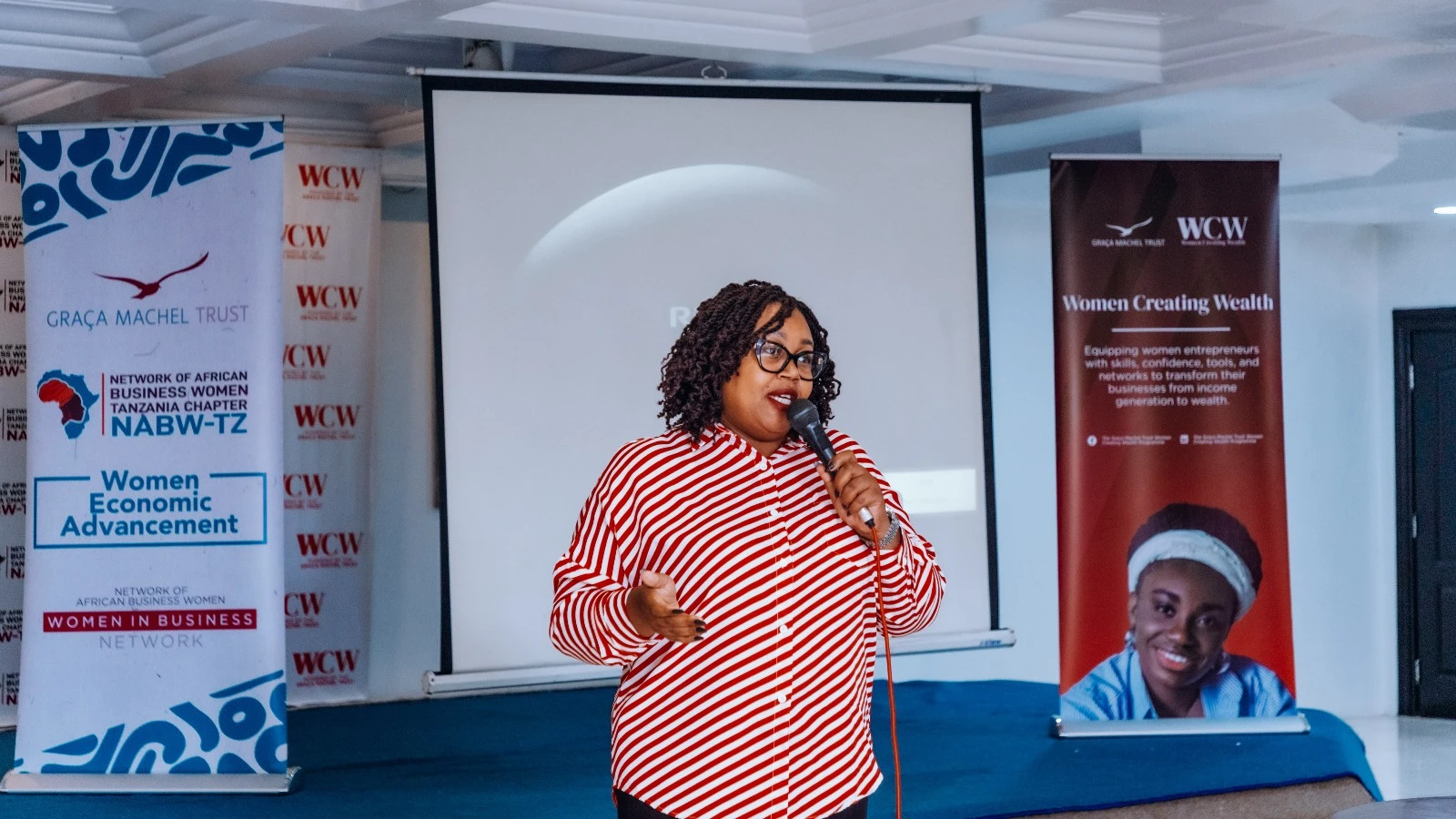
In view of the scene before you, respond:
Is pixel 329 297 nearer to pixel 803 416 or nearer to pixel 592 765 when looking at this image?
pixel 592 765

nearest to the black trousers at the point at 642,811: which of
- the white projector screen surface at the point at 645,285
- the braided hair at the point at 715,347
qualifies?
the braided hair at the point at 715,347

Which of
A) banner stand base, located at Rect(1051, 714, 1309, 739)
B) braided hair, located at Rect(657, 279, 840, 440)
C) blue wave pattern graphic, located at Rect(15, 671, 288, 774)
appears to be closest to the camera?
braided hair, located at Rect(657, 279, 840, 440)

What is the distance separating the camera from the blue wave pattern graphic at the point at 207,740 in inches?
157

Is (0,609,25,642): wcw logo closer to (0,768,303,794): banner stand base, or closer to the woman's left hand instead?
(0,768,303,794): banner stand base

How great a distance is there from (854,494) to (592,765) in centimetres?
285

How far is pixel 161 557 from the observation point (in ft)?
13.3

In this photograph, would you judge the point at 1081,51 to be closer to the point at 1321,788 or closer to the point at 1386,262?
the point at 1321,788

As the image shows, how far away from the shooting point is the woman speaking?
5.71 ft

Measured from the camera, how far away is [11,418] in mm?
5387

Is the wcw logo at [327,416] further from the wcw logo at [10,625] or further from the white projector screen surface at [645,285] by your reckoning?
the white projector screen surface at [645,285]

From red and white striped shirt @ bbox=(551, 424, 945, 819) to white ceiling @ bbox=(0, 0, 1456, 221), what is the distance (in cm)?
227

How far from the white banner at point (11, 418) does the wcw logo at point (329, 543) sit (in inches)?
39.2

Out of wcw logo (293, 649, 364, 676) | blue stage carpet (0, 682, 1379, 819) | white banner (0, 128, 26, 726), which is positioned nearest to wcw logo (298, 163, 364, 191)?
white banner (0, 128, 26, 726)

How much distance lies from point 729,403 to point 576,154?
233 centimetres
